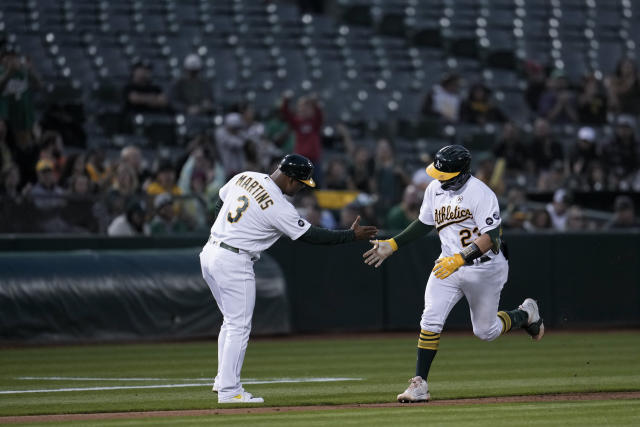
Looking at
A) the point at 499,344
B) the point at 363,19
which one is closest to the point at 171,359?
the point at 499,344

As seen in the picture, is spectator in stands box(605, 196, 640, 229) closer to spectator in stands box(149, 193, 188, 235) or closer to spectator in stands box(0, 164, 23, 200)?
spectator in stands box(149, 193, 188, 235)

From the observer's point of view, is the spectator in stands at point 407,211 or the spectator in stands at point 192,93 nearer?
the spectator in stands at point 407,211

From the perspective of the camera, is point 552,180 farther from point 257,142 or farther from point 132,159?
point 132,159

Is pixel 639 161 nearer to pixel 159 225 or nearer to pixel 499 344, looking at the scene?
pixel 499 344

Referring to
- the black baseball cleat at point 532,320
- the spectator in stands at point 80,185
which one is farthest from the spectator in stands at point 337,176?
the black baseball cleat at point 532,320

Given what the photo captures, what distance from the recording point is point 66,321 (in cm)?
1449

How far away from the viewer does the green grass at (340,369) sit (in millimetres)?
9164

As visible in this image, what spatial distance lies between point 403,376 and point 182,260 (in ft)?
16.6

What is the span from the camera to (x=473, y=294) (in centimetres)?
939

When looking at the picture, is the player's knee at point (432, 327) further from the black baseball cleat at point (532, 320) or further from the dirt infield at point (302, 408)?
the black baseball cleat at point (532, 320)

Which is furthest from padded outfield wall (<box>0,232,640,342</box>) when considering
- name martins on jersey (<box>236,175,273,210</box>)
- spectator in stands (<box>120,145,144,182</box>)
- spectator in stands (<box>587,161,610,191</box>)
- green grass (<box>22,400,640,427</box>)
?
green grass (<box>22,400,640,427</box>)

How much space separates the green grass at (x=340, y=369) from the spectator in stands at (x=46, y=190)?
1874 mm

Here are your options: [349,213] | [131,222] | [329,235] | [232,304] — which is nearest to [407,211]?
[349,213]

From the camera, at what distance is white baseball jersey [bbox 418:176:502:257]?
9023 millimetres
